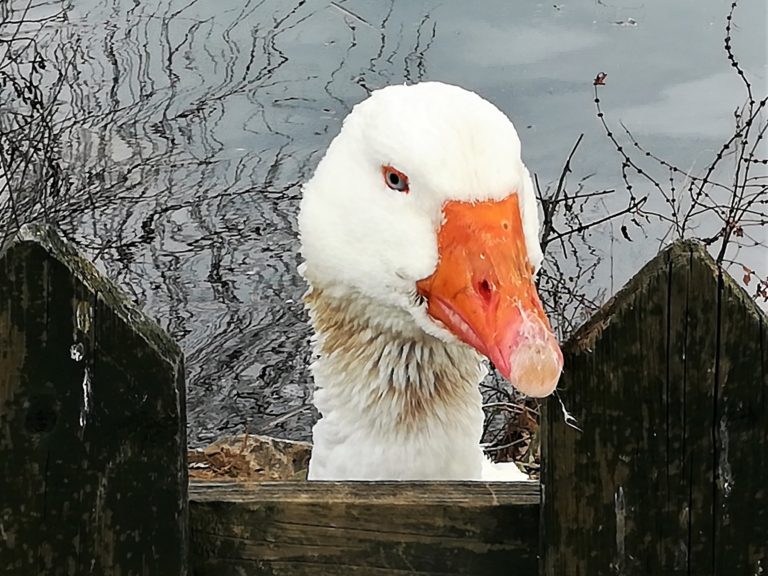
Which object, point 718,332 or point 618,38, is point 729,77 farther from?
point 718,332

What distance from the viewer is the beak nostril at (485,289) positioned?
1900 millimetres

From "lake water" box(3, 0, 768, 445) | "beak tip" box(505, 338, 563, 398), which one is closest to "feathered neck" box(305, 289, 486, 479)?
"beak tip" box(505, 338, 563, 398)

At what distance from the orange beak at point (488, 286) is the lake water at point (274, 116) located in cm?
302

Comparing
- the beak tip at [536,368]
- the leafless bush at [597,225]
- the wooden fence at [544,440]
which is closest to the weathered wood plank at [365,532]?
the wooden fence at [544,440]

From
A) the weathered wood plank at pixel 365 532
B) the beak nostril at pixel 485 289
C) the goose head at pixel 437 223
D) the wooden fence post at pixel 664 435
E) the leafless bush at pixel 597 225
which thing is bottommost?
the weathered wood plank at pixel 365 532

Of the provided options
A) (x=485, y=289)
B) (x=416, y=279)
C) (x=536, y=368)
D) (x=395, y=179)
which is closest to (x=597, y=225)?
(x=395, y=179)

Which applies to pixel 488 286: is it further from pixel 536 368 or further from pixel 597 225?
pixel 597 225

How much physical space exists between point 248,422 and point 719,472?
4353 mm

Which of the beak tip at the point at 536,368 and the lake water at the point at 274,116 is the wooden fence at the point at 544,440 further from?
the lake water at the point at 274,116

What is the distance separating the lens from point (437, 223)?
2.10m

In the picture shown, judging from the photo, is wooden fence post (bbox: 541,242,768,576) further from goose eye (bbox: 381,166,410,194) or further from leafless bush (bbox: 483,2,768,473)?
leafless bush (bbox: 483,2,768,473)

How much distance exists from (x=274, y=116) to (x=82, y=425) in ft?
21.6

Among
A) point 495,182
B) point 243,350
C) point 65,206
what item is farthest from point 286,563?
point 65,206

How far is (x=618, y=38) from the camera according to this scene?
8.51 meters
